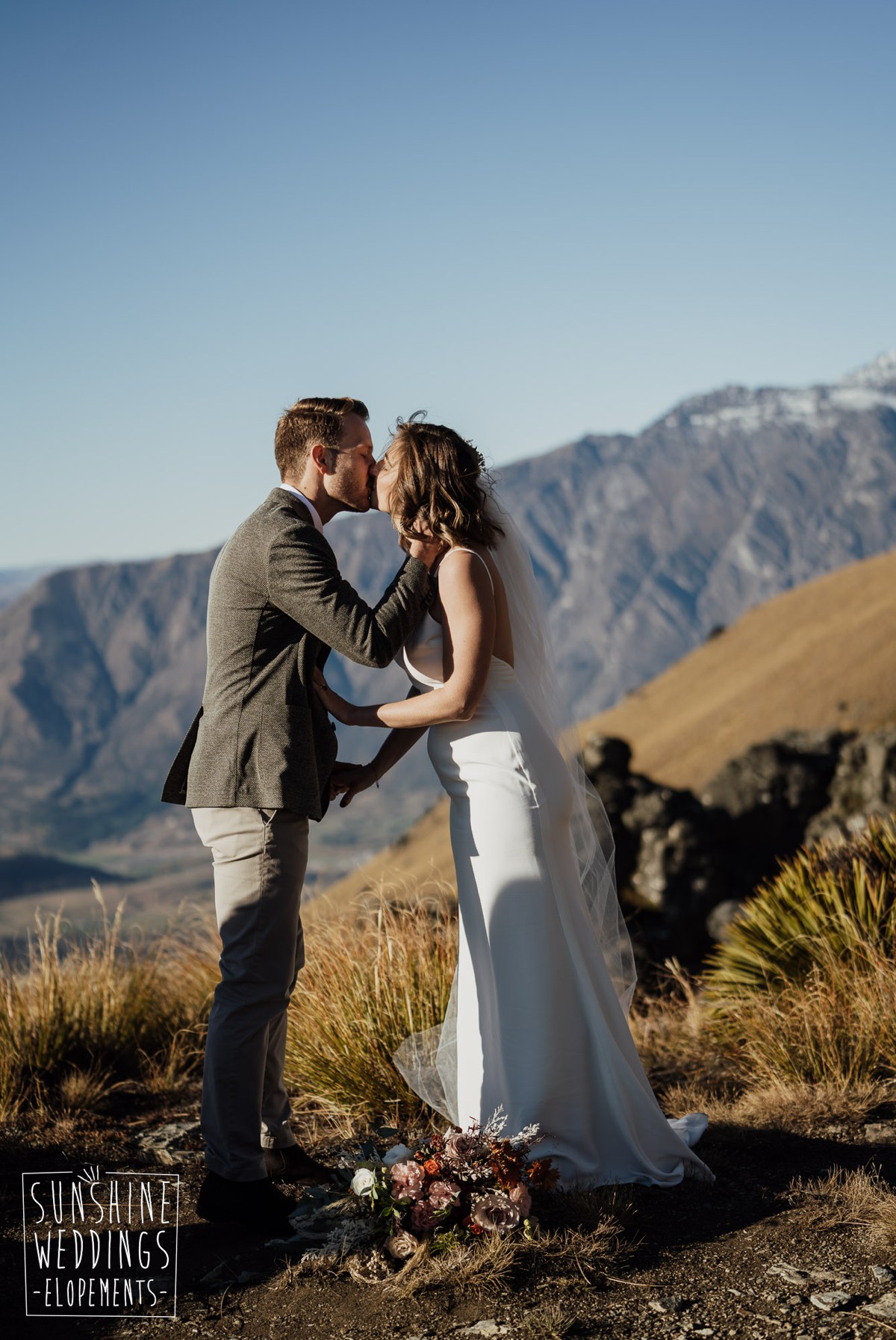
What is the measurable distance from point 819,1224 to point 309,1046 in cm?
257

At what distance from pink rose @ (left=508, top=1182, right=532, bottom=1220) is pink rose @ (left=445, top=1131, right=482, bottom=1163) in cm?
15

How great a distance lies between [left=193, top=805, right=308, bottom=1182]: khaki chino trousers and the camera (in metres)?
3.75

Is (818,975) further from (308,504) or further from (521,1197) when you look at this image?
(308,504)

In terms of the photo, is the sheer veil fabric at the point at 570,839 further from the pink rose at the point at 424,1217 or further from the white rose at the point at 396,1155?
the pink rose at the point at 424,1217

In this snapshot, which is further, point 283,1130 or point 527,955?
point 283,1130

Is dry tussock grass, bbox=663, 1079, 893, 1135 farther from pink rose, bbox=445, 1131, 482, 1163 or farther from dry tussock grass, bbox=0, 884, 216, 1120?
dry tussock grass, bbox=0, 884, 216, 1120

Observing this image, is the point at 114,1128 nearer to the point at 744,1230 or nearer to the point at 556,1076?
the point at 556,1076

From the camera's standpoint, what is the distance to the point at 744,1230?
364cm

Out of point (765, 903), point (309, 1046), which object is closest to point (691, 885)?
point (765, 903)

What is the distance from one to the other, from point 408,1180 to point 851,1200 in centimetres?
151

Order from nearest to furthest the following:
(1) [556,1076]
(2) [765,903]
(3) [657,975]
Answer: (1) [556,1076] < (2) [765,903] < (3) [657,975]

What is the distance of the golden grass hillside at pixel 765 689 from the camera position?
3105 centimetres

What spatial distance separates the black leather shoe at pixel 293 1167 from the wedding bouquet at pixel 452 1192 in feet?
→ 2.42

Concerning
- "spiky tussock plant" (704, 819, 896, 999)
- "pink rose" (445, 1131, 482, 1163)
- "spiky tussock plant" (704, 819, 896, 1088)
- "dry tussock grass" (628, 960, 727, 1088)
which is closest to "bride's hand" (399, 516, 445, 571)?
"pink rose" (445, 1131, 482, 1163)
